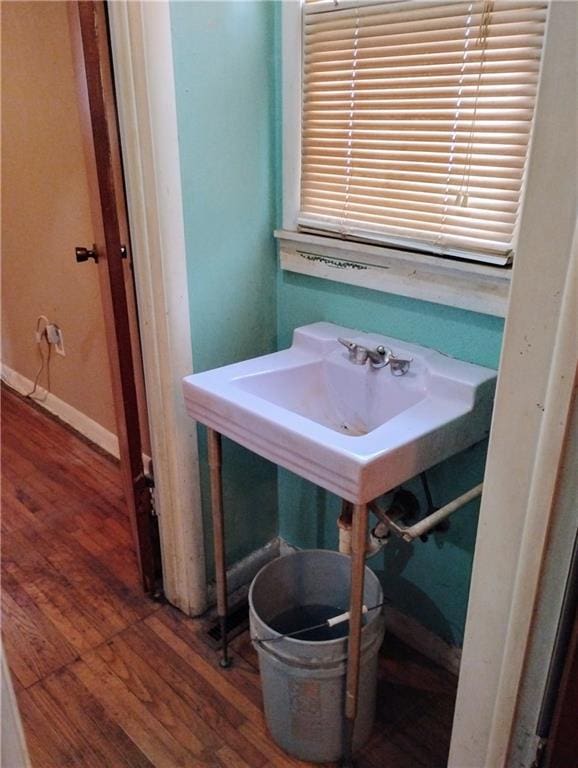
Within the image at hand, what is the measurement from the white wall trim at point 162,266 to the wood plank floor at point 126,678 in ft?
0.54

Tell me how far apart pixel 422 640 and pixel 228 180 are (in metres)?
1.30

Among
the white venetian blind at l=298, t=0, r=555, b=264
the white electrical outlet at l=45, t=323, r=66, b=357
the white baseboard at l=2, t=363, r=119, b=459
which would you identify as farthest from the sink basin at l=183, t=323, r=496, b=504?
the white electrical outlet at l=45, t=323, r=66, b=357

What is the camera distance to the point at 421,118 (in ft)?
4.26

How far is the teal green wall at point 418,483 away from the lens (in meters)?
1.37

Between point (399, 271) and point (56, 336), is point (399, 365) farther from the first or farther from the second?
point (56, 336)

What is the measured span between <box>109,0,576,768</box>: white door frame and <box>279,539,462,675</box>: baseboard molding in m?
0.50

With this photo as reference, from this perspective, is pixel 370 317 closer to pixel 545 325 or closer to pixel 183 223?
pixel 183 223

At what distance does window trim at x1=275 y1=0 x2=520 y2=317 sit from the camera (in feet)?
4.17

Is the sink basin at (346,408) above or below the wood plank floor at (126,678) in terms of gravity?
above

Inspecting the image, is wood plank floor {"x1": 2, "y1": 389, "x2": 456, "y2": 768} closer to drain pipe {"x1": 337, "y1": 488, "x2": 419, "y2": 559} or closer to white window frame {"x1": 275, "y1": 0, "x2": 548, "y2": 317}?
drain pipe {"x1": 337, "y1": 488, "x2": 419, "y2": 559}

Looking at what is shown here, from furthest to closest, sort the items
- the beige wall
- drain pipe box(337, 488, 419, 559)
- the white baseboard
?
the white baseboard, the beige wall, drain pipe box(337, 488, 419, 559)

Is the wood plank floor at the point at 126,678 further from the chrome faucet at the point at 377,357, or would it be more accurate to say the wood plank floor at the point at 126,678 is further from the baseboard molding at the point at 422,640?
the chrome faucet at the point at 377,357

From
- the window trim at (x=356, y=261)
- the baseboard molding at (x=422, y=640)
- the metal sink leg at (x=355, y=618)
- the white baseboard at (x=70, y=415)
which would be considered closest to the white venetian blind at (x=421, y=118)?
the window trim at (x=356, y=261)

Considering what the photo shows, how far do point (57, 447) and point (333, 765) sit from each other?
6.01ft
